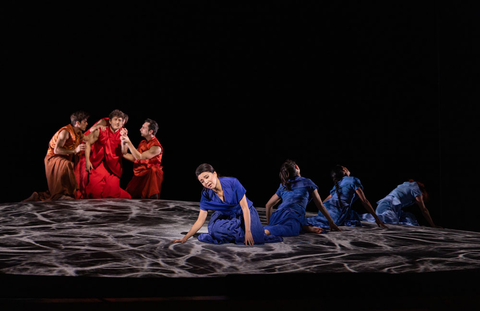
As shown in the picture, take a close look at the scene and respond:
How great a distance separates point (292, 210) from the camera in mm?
4312

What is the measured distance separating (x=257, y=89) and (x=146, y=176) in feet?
8.09

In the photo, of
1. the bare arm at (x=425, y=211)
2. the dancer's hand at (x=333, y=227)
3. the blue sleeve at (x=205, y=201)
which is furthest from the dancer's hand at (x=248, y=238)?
the bare arm at (x=425, y=211)

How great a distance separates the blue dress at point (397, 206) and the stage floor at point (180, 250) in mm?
442

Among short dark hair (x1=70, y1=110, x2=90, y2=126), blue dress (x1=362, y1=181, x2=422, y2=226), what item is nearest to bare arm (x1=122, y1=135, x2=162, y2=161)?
short dark hair (x1=70, y1=110, x2=90, y2=126)

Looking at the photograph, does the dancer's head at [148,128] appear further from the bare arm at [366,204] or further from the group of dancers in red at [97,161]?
the bare arm at [366,204]

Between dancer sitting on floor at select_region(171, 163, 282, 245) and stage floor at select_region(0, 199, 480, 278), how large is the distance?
100mm

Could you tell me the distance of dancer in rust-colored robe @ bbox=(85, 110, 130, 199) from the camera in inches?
251

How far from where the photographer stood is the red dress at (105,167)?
642cm

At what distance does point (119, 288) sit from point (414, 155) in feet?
15.8

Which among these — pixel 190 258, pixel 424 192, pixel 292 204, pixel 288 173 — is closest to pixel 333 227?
pixel 292 204

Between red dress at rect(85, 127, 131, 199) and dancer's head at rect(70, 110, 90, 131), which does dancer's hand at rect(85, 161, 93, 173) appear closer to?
red dress at rect(85, 127, 131, 199)

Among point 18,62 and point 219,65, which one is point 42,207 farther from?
point 219,65

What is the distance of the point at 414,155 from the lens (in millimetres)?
5844

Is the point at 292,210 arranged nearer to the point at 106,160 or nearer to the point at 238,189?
the point at 238,189
